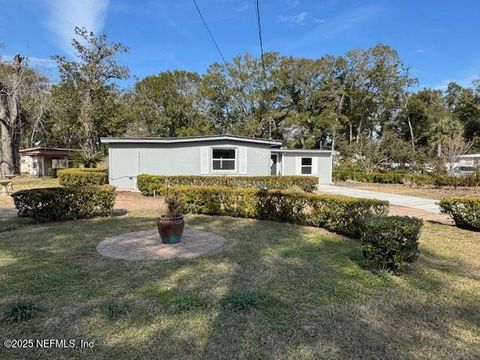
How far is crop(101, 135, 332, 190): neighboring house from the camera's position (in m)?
15.5

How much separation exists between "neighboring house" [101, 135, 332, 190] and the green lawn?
32.4 feet

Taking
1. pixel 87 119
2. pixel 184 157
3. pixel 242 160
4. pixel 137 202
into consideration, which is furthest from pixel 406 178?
pixel 87 119

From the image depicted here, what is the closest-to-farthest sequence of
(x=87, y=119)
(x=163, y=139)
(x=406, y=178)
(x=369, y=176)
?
(x=163, y=139)
(x=406, y=178)
(x=369, y=176)
(x=87, y=119)

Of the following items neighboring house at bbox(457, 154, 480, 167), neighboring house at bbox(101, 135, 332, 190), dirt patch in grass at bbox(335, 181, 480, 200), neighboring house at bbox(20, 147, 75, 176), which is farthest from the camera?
Result: neighboring house at bbox(20, 147, 75, 176)

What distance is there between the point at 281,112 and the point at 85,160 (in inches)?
733

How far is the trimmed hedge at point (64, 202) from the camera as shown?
7.86 metres

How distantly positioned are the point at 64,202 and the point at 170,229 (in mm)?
3965

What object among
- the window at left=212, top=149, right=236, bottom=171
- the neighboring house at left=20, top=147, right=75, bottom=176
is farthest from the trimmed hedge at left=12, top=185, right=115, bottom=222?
the neighboring house at left=20, top=147, right=75, bottom=176

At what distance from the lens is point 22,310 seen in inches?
124

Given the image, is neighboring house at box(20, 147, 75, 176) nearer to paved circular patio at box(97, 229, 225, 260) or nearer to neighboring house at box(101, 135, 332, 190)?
neighboring house at box(101, 135, 332, 190)

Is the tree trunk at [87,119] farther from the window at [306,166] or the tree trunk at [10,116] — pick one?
the window at [306,166]

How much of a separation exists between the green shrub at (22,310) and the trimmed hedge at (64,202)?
520 cm

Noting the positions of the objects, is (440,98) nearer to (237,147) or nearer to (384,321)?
(237,147)

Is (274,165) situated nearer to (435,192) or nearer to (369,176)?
(369,176)
